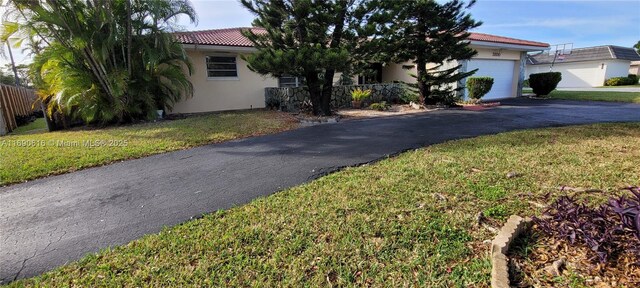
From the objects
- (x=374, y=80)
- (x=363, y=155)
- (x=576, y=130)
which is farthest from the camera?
(x=374, y=80)

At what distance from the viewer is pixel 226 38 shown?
13.2 metres

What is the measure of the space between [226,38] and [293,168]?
10558mm

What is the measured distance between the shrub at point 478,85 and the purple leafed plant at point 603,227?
1329 centimetres

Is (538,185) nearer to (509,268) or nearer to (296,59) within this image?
(509,268)

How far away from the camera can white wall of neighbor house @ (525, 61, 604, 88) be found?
28.8 metres

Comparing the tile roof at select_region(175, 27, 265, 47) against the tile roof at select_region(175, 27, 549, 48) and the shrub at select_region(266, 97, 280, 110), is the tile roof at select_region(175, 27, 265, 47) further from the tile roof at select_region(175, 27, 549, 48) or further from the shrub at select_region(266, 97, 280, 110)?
the shrub at select_region(266, 97, 280, 110)

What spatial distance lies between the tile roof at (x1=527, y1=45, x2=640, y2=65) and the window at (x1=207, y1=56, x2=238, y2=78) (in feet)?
115

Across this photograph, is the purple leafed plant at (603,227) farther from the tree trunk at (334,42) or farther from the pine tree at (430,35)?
the pine tree at (430,35)

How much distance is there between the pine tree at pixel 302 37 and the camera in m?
8.44

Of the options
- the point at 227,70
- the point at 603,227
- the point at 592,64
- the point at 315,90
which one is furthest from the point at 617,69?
the point at 603,227

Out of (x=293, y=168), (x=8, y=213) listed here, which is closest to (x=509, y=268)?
(x=293, y=168)

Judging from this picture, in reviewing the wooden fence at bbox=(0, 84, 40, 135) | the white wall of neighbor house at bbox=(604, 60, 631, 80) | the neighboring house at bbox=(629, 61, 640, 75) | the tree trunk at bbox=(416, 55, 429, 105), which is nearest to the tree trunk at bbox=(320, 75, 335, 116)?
the tree trunk at bbox=(416, 55, 429, 105)

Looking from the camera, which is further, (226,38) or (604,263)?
(226,38)

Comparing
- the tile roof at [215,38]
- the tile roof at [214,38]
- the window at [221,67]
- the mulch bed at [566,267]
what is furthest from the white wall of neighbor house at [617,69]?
the mulch bed at [566,267]
